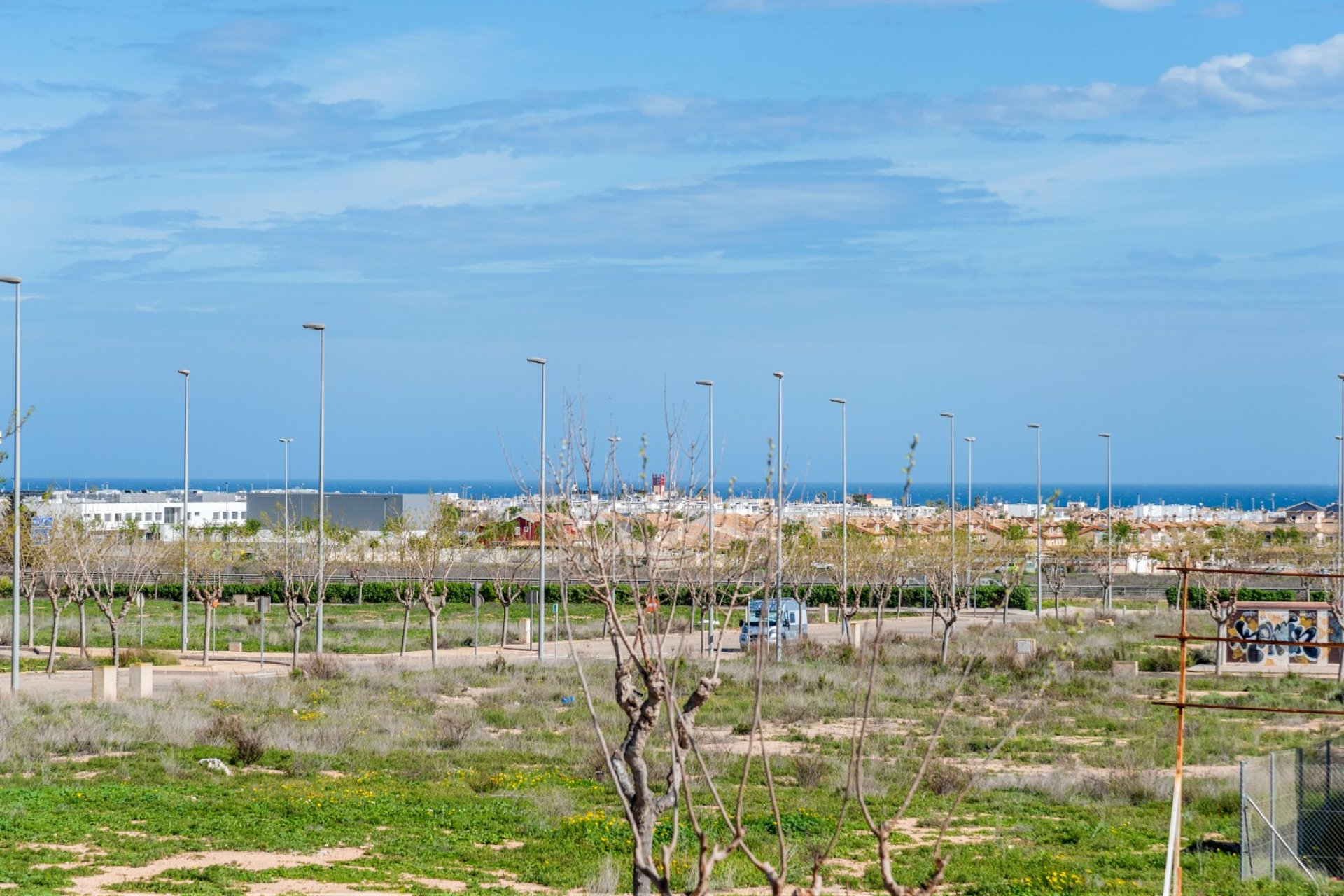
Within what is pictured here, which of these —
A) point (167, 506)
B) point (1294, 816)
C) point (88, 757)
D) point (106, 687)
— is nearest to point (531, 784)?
point (88, 757)

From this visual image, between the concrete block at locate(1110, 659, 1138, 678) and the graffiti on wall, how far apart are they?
2.63 meters

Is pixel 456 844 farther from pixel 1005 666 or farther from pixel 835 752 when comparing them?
pixel 1005 666

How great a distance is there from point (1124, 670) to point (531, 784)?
20855mm

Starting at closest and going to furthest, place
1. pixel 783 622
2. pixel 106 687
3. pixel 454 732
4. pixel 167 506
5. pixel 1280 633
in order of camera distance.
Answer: pixel 454 732
pixel 106 687
pixel 1280 633
pixel 783 622
pixel 167 506

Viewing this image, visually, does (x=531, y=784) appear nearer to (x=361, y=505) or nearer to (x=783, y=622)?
(x=783, y=622)

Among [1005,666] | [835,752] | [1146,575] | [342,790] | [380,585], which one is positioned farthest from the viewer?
[1146,575]

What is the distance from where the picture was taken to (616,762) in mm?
10477

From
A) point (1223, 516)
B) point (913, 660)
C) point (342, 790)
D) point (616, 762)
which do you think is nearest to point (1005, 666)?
point (913, 660)

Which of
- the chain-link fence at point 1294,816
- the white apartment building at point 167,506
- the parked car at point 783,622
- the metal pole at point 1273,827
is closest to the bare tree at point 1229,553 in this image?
the parked car at point 783,622

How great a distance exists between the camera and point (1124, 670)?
118 feet

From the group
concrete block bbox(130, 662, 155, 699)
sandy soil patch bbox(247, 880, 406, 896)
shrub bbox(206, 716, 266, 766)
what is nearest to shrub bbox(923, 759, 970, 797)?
sandy soil patch bbox(247, 880, 406, 896)

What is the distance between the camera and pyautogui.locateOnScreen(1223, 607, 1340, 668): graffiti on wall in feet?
121

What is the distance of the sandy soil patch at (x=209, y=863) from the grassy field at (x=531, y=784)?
6 centimetres

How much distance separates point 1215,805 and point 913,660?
20.2m
